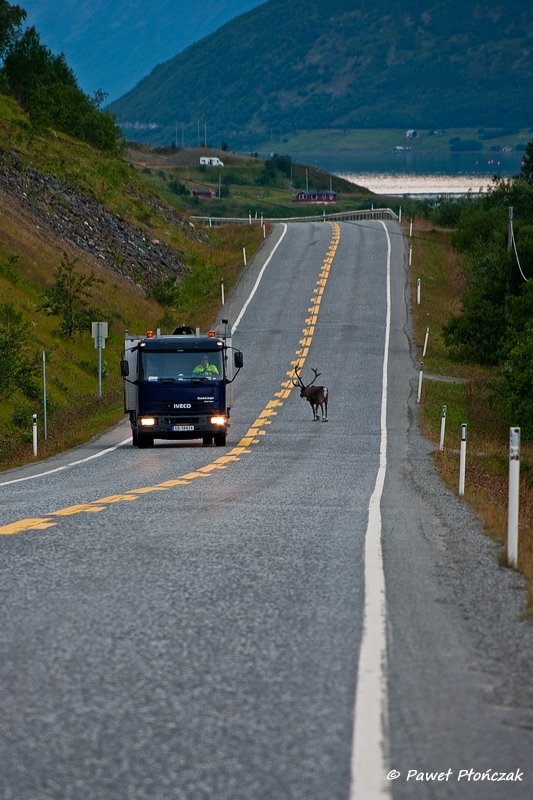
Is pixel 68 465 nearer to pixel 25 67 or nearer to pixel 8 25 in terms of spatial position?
pixel 25 67

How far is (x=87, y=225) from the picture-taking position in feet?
206

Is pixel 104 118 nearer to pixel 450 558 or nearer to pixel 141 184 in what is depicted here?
pixel 141 184

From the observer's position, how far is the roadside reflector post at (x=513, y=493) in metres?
9.99

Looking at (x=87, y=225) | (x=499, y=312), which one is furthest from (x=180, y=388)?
(x=87, y=225)

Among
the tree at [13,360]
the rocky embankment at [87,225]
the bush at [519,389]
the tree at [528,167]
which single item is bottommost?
the bush at [519,389]

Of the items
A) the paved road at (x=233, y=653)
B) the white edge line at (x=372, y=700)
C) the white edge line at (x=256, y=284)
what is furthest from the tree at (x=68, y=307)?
the white edge line at (x=372, y=700)

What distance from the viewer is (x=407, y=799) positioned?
4.91 metres

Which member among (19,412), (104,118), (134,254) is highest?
(104,118)

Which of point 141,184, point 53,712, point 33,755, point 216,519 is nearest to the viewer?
point 33,755

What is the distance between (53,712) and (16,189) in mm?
55546

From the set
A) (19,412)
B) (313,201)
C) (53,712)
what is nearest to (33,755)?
(53,712)

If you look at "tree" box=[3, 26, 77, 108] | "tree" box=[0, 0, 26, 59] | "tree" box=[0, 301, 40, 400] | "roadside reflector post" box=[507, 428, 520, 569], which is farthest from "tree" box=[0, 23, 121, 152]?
"roadside reflector post" box=[507, 428, 520, 569]

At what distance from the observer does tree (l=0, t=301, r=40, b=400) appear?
1297 inches

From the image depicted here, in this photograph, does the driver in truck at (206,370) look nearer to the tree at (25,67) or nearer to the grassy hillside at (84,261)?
the grassy hillside at (84,261)
